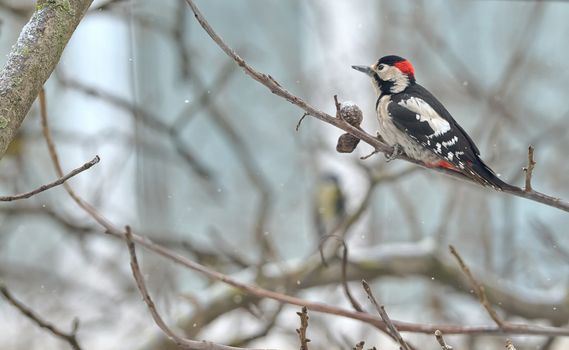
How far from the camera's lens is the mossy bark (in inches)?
26.7

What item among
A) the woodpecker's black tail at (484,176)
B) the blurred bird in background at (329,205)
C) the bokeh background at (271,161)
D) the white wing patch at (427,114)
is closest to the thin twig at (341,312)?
the woodpecker's black tail at (484,176)

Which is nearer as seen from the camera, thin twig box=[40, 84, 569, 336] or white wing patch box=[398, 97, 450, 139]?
thin twig box=[40, 84, 569, 336]

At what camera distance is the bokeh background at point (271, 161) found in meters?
2.69

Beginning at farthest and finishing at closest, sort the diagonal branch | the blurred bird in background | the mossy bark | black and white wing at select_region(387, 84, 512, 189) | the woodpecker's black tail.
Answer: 1. the blurred bird in background
2. black and white wing at select_region(387, 84, 512, 189)
3. the woodpecker's black tail
4. the diagonal branch
5. the mossy bark

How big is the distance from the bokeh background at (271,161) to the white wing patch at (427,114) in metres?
0.95

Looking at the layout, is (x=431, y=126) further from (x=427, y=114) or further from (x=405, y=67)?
(x=405, y=67)

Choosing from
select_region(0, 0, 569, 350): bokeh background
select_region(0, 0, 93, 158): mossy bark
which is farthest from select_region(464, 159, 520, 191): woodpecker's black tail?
select_region(0, 0, 569, 350): bokeh background

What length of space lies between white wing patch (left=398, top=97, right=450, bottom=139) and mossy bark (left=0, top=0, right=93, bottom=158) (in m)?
0.60

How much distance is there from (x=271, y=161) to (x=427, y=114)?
2964mm

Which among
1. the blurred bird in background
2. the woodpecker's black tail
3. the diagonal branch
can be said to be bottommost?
the diagonal branch

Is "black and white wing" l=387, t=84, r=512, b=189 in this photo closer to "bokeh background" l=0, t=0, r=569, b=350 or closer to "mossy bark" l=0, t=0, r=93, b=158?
"mossy bark" l=0, t=0, r=93, b=158

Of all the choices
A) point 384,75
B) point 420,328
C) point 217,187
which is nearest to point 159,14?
point 217,187

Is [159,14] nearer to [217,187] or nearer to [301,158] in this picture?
[217,187]

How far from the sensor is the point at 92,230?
2391 mm
